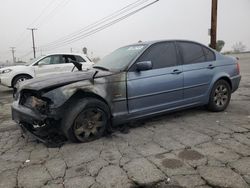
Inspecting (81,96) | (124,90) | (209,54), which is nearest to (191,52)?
(209,54)

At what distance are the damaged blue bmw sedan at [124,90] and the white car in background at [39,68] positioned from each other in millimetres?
5584

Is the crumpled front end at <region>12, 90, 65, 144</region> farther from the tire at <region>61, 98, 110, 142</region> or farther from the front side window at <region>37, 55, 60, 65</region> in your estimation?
the front side window at <region>37, 55, 60, 65</region>

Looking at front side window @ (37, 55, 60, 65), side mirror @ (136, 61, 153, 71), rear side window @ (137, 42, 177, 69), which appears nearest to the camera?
side mirror @ (136, 61, 153, 71)

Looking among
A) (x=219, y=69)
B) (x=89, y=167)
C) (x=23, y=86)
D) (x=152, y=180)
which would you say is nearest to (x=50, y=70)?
(x=23, y=86)

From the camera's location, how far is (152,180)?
2.84 metres

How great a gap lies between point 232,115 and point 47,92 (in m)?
3.94

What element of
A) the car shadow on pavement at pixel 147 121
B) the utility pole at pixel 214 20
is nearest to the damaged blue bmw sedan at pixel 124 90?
the car shadow on pavement at pixel 147 121

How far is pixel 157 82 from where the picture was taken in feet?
15.1

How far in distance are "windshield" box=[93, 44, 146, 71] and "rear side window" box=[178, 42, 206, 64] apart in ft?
3.09

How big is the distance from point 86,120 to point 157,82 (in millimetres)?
1523

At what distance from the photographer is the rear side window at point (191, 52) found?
16.8 feet

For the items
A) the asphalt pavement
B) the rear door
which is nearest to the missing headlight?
the asphalt pavement

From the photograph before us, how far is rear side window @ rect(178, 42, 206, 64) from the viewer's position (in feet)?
16.8

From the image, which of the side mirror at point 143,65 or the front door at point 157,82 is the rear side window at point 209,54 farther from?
the side mirror at point 143,65
